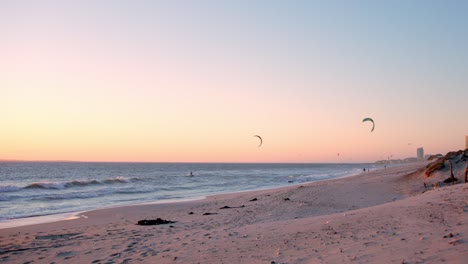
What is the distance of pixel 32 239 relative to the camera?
11.1m

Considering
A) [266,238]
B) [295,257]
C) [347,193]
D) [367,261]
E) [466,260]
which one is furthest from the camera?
[347,193]

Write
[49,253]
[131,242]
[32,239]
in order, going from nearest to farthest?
1. [49,253]
2. [131,242]
3. [32,239]

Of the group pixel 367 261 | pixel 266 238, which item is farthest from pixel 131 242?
pixel 367 261

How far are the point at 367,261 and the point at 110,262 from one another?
5.00 metres

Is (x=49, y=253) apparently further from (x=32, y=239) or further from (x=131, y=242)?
(x=32, y=239)

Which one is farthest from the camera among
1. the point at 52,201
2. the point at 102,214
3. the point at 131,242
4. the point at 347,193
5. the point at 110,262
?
the point at 52,201

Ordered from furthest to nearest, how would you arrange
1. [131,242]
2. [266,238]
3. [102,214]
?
1. [102,214]
2. [131,242]
3. [266,238]

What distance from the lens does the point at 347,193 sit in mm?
20875

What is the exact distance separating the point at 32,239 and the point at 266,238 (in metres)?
7.37

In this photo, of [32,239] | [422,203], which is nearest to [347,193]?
[422,203]

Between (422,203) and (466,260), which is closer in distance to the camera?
(466,260)

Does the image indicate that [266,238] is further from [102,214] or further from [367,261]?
[102,214]

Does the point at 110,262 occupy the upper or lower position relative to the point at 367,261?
lower

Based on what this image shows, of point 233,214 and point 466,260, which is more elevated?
point 466,260
